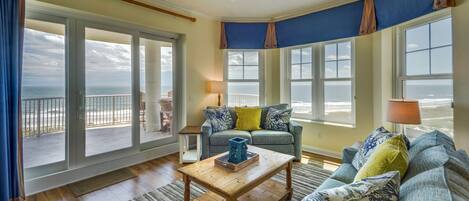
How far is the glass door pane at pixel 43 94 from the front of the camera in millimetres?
2484

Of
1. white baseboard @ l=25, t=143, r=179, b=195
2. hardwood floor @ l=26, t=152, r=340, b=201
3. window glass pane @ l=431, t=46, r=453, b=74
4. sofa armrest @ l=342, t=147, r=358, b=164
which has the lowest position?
hardwood floor @ l=26, t=152, r=340, b=201

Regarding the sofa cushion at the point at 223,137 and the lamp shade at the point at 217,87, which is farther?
the lamp shade at the point at 217,87

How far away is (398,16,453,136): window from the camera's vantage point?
2350 mm

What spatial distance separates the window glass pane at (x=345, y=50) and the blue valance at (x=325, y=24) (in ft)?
0.69

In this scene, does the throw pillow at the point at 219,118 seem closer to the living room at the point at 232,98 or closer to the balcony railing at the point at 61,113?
the living room at the point at 232,98

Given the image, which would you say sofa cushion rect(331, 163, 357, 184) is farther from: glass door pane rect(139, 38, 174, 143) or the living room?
glass door pane rect(139, 38, 174, 143)

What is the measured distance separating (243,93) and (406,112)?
2823mm

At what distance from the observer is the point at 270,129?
357 cm

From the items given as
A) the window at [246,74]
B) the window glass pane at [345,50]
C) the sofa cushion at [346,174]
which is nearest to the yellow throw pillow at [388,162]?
the sofa cushion at [346,174]

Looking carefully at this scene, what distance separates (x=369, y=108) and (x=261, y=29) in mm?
2418

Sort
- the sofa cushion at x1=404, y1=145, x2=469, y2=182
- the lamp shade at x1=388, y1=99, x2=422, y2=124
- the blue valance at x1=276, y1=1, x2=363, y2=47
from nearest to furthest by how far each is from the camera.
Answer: the sofa cushion at x1=404, y1=145, x2=469, y2=182
the lamp shade at x1=388, y1=99, x2=422, y2=124
the blue valance at x1=276, y1=1, x2=363, y2=47

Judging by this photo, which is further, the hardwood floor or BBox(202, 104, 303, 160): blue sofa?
BBox(202, 104, 303, 160): blue sofa

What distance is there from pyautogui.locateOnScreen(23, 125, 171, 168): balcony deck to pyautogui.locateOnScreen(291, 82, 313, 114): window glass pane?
8.75 feet

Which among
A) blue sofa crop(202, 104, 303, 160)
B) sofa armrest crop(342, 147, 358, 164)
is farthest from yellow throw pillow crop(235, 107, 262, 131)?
sofa armrest crop(342, 147, 358, 164)
